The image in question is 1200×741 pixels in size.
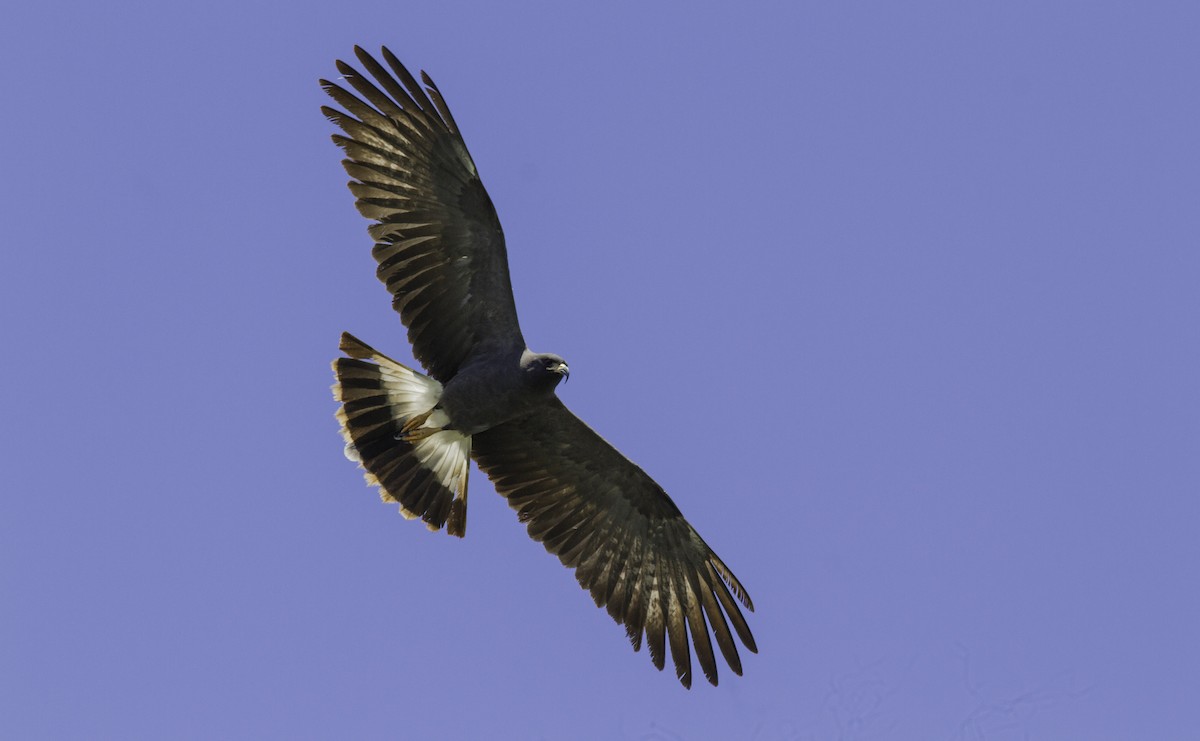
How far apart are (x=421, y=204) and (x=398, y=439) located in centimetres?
191

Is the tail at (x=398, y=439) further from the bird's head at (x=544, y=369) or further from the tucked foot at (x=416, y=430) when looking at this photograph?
the bird's head at (x=544, y=369)

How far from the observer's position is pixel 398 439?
14.2 m

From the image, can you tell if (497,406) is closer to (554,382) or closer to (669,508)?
(554,382)

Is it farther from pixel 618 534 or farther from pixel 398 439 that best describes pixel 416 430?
pixel 618 534

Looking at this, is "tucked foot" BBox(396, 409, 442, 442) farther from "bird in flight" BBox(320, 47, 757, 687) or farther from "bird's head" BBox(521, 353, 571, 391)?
"bird's head" BBox(521, 353, 571, 391)

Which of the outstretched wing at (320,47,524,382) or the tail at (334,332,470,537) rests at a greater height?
the outstretched wing at (320,47,524,382)

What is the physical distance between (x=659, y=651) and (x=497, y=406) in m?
2.52

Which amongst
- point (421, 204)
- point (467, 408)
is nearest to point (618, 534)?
point (467, 408)

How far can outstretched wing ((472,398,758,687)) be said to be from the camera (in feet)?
48.0

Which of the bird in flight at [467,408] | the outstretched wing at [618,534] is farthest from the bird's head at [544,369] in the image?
the outstretched wing at [618,534]

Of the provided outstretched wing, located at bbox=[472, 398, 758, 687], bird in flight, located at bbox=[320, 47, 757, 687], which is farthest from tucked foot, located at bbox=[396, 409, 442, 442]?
outstretched wing, located at bbox=[472, 398, 758, 687]

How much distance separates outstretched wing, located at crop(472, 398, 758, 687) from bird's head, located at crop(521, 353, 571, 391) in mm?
664

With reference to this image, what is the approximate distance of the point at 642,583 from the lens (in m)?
14.8

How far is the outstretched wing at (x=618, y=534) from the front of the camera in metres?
14.6
